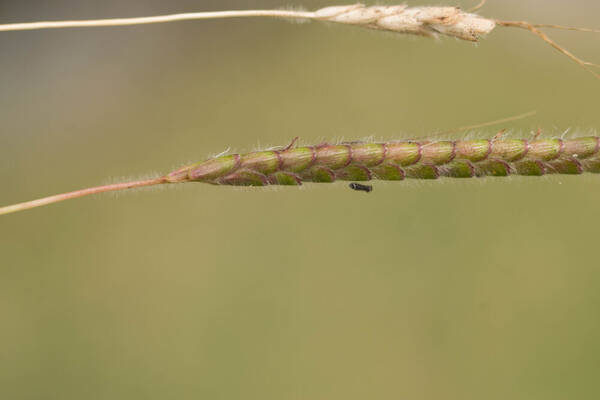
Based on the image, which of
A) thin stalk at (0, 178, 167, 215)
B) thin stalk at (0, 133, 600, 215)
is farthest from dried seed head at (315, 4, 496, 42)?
thin stalk at (0, 178, 167, 215)

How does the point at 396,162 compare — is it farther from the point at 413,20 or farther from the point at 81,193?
the point at 81,193

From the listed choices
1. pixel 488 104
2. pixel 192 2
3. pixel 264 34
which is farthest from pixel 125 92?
pixel 488 104

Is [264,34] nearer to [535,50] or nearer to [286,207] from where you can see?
[286,207]

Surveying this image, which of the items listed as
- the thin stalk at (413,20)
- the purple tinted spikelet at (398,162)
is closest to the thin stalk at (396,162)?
the purple tinted spikelet at (398,162)

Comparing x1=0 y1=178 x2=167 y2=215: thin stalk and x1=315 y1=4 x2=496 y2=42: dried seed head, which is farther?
x1=315 y1=4 x2=496 y2=42: dried seed head

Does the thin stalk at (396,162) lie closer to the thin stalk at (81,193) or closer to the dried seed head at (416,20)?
the thin stalk at (81,193)

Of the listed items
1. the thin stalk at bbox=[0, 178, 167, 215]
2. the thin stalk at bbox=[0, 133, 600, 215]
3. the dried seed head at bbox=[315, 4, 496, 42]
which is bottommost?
the thin stalk at bbox=[0, 178, 167, 215]

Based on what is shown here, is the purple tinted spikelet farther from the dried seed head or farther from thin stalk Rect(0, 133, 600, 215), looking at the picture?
the dried seed head

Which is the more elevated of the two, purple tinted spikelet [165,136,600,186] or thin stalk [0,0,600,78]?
thin stalk [0,0,600,78]

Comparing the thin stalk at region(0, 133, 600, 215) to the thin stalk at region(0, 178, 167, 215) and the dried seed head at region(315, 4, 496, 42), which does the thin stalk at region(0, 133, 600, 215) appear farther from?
the dried seed head at region(315, 4, 496, 42)
